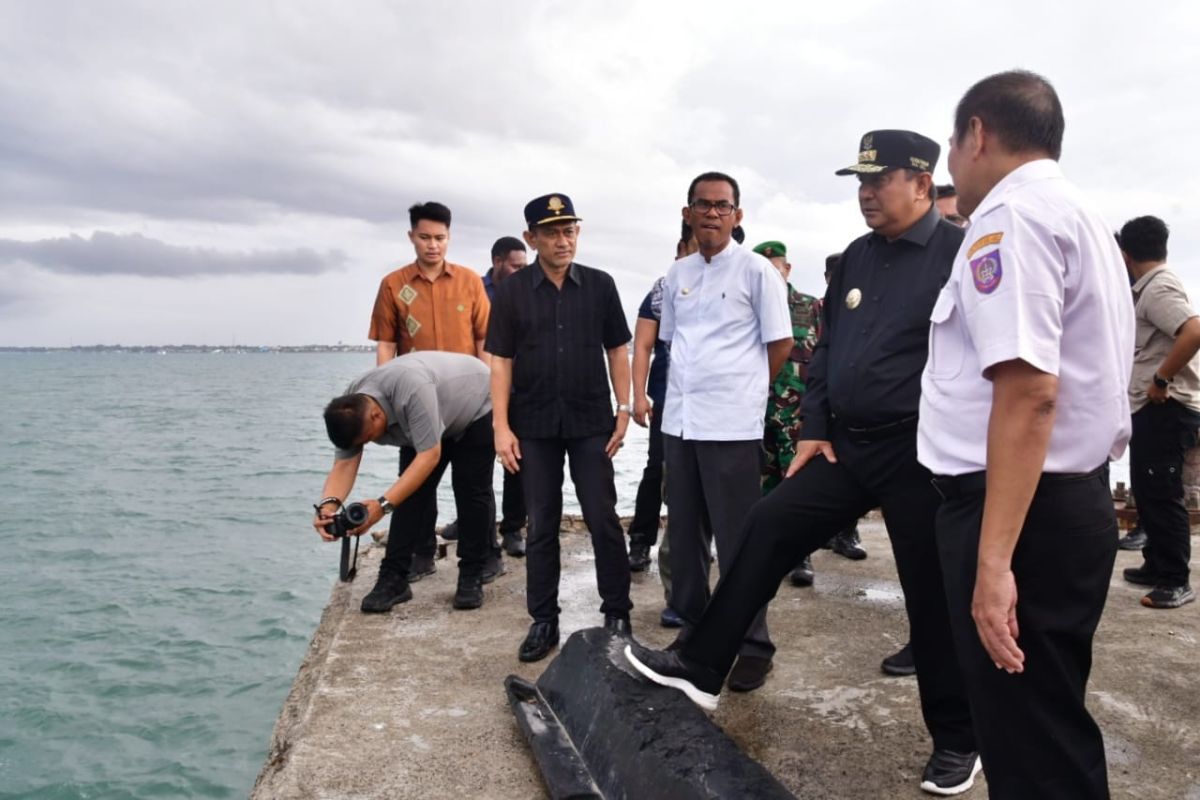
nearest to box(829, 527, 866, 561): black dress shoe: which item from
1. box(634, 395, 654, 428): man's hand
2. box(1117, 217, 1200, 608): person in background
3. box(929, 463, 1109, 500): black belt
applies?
box(1117, 217, 1200, 608): person in background

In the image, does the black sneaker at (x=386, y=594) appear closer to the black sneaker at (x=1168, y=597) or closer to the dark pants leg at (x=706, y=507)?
the dark pants leg at (x=706, y=507)

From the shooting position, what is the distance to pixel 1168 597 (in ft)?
14.3

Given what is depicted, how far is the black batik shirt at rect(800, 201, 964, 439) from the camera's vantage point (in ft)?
8.44

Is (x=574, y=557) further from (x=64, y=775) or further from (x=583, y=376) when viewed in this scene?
(x=64, y=775)

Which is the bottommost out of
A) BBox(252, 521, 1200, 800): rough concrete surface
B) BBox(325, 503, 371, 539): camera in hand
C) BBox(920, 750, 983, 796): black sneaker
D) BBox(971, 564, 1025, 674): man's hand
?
BBox(252, 521, 1200, 800): rough concrete surface

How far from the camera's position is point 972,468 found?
187 centimetres

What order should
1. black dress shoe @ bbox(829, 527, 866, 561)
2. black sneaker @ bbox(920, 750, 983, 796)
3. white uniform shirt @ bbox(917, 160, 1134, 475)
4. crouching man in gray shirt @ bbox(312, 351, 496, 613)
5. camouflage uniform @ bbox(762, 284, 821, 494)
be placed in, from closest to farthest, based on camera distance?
white uniform shirt @ bbox(917, 160, 1134, 475), black sneaker @ bbox(920, 750, 983, 796), crouching man in gray shirt @ bbox(312, 351, 496, 613), camouflage uniform @ bbox(762, 284, 821, 494), black dress shoe @ bbox(829, 527, 866, 561)

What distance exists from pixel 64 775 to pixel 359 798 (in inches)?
202

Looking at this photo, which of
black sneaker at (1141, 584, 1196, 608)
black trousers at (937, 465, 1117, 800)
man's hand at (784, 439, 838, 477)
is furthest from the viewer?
black sneaker at (1141, 584, 1196, 608)

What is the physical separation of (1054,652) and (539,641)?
254cm

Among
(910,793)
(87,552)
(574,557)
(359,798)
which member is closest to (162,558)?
(87,552)

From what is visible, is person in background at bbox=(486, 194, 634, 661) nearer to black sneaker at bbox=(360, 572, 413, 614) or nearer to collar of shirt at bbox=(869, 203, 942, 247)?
black sneaker at bbox=(360, 572, 413, 614)

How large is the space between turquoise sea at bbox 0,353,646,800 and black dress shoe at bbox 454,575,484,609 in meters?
2.98

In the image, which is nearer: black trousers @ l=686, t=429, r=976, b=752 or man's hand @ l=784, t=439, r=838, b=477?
black trousers @ l=686, t=429, r=976, b=752
